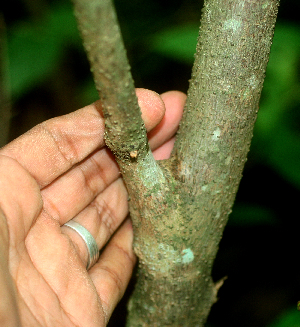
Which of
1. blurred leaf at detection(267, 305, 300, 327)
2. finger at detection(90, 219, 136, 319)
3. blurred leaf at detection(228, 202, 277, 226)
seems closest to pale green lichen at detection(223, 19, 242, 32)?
blurred leaf at detection(267, 305, 300, 327)

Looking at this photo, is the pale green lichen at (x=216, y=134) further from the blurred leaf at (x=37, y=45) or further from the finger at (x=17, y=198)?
the blurred leaf at (x=37, y=45)

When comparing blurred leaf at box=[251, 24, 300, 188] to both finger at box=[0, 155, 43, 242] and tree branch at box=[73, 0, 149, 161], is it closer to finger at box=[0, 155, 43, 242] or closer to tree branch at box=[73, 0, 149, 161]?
tree branch at box=[73, 0, 149, 161]

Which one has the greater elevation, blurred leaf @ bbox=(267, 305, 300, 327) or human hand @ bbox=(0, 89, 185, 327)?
human hand @ bbox=(0, 89, 185, 327)

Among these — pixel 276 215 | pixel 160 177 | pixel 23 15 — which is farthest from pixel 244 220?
pixel 23 15

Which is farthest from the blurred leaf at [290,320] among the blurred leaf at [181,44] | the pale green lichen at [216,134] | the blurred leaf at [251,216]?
the blurred leaf at [181,44]

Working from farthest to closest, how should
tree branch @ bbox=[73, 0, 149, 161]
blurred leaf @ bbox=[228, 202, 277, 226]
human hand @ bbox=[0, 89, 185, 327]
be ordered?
1. blurred leaf @ bbox=[228, 202, 277, 226]
2. human hand @ bbox=[0, 89, 185, 327]
3. tree branch @ bbox=[73, 0, 149, 161]

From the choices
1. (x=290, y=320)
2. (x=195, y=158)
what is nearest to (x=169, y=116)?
(x=195, y=158)
